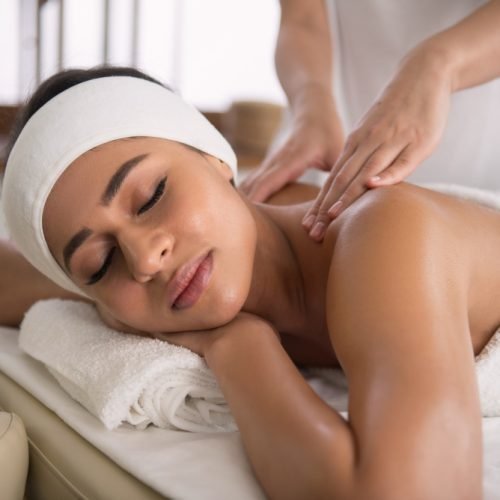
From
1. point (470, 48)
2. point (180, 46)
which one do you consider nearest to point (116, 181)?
point (470, 48)

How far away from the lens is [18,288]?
181cm

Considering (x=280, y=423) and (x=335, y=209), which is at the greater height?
(x=335, y=209)

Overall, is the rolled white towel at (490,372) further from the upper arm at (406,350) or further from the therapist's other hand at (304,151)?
the therapist's other hand at (304,151)

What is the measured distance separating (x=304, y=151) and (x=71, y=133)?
0.77m

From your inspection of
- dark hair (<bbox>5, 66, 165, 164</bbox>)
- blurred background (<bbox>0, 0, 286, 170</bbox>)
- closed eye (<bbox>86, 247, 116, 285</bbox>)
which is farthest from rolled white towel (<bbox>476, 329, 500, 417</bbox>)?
blurred background (<bbox>0, 0, 286, 170</bbox>)

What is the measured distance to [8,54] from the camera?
515cm

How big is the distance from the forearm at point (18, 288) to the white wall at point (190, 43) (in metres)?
3.61

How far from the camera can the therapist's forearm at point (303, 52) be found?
2.07 metres

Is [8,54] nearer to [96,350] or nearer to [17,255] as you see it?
[17,255]

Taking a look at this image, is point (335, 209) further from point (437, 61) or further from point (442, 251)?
point (437, 61)

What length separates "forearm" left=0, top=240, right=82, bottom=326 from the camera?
1.77 m

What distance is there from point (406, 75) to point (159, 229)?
24.8 inches

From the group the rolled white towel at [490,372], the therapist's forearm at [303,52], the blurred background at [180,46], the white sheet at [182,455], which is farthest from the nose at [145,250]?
the blurred background at [180,46]

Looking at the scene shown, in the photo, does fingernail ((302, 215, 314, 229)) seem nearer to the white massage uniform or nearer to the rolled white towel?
the rolled white towel
